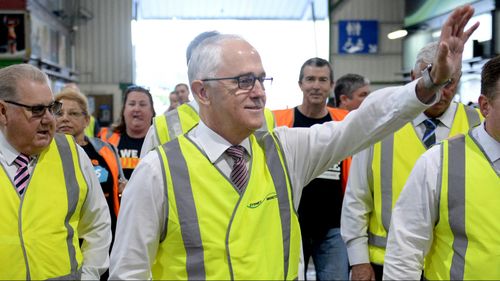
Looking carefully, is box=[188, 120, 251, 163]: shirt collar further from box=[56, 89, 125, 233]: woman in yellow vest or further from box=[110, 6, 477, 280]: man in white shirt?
box=[56, 89, 125, 233]: woman in yellow vest

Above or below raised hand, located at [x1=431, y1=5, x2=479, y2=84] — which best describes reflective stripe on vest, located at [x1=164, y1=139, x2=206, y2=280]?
below

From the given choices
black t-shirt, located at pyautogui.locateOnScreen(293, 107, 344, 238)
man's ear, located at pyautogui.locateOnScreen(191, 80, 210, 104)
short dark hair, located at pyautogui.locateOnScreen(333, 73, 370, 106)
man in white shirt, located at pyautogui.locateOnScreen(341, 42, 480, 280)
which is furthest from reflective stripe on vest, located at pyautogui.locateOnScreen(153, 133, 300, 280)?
short dark hair, located at pyautogui.locateOnScreen(333, 73, 370, 106)

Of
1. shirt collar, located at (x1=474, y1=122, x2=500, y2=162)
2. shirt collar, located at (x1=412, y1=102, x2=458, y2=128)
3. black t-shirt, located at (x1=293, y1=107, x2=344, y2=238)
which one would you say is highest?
shirt collar, located at (x1=412, y1=102, x2=458, y2=128)

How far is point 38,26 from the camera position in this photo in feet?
35.8

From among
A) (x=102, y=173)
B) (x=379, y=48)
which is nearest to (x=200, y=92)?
(x=102, y=173)

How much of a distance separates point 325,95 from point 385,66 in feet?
38.8

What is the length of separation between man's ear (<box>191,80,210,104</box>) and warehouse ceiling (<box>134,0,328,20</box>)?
547 inches

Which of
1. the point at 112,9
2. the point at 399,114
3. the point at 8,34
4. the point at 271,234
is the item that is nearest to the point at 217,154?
the point at 271,234

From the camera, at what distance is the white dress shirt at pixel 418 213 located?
1.99 meters

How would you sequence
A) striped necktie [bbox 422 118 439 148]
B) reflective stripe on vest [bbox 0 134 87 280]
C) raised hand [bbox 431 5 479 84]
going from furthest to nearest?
striped necktie [bbox 422 118 439 148] < reflective stripe on vest [bbox 0 134 87 280] < raised hand [bbox 431 5 479 84]

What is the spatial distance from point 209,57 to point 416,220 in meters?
0.91

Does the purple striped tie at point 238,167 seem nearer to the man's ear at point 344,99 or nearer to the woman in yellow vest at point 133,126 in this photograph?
the woman in yellow vest at point 133,126

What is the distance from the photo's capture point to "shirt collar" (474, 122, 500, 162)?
1.97 meters

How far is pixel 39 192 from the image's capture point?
221cm
